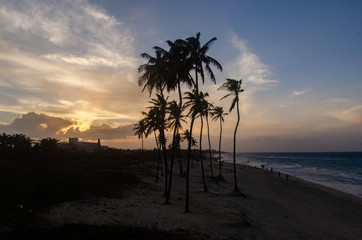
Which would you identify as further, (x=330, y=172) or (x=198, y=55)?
(x=330, y=172)

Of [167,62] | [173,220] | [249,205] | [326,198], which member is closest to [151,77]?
[167,62]

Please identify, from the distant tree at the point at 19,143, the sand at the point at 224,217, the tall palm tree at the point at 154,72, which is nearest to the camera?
the sand at the point at 224,217

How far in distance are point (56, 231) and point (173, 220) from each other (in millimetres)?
7698

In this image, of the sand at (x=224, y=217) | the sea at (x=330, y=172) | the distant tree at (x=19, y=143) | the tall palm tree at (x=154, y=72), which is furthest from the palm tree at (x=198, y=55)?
the distant tree at (x=19, y=143)

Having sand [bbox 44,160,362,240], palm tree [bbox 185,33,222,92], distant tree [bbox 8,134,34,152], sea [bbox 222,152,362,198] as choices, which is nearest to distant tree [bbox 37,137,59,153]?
distant tree [bbox 8,134,34,152]

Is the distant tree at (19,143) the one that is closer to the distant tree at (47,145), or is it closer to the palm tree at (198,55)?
the distant tree at (47,145)

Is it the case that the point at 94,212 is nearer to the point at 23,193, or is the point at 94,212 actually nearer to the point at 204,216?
the point at 23,193

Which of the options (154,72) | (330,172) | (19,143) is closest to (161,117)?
(154,72)

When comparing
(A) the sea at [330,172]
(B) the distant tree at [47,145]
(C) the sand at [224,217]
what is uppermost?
(B) the distant tree at [47,145]

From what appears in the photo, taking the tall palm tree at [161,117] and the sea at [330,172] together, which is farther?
the sea at [330,172]

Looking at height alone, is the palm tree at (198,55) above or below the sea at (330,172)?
above

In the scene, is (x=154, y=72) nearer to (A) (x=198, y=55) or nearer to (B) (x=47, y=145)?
(A) (x=198, y=55)

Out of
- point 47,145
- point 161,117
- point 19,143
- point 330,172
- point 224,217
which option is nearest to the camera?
point 224,217

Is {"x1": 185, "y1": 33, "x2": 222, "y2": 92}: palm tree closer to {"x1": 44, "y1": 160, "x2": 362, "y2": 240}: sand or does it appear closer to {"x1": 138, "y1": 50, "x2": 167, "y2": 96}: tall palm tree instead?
{"x1": 138, "y1": 50, "x2": 167, "y2": 96}: tall palm tree
